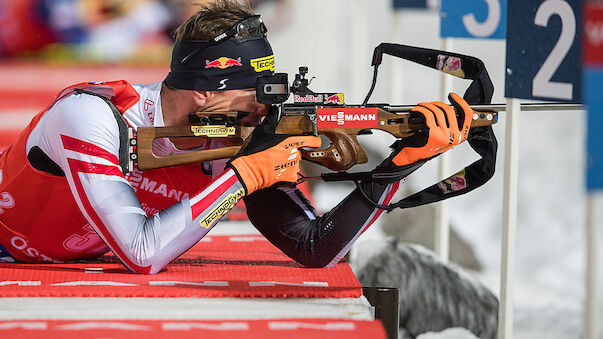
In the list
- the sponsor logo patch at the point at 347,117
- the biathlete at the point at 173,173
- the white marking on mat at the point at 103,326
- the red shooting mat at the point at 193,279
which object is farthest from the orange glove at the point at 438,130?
the white marking on mat at the point at 103,326

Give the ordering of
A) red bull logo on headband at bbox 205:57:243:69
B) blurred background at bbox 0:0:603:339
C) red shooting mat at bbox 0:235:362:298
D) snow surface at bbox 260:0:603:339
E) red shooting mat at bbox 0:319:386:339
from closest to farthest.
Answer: red shooting mat at bbox 0:319:386:339 → red shooting mat at bbox 0:235:362:298 → red bull logo on headband at bbox 205:57:243:69 → snow surface at bbox 260:0:603:339 → blurred background at bbox 0:0:603:339

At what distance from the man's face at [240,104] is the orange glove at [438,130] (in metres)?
0.47

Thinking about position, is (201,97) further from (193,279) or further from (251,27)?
(193,279)

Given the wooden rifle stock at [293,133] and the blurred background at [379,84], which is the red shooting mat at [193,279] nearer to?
the wooden rifle stock at [293,133]

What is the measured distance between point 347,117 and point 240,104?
1.20ft

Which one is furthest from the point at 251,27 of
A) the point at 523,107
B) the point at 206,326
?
the point at 206,326

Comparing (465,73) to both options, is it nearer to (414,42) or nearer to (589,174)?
(589,174)

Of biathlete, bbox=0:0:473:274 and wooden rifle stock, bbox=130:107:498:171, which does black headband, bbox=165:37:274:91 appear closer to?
biathlete, bbox=0:0:473:274

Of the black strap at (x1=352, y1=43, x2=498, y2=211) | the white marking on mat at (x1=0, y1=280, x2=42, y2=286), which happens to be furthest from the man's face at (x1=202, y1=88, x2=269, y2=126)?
the white marking on mat at (x1=0, y1=280, x2=42, y2=286)

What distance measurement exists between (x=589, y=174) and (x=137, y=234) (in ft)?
4.26

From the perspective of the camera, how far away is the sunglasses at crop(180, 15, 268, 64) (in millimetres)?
2715

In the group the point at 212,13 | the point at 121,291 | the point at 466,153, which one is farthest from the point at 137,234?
the point at 466,153

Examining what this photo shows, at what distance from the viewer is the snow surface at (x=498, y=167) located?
496cm

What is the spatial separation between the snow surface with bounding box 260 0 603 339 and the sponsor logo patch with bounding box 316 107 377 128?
1.14m
